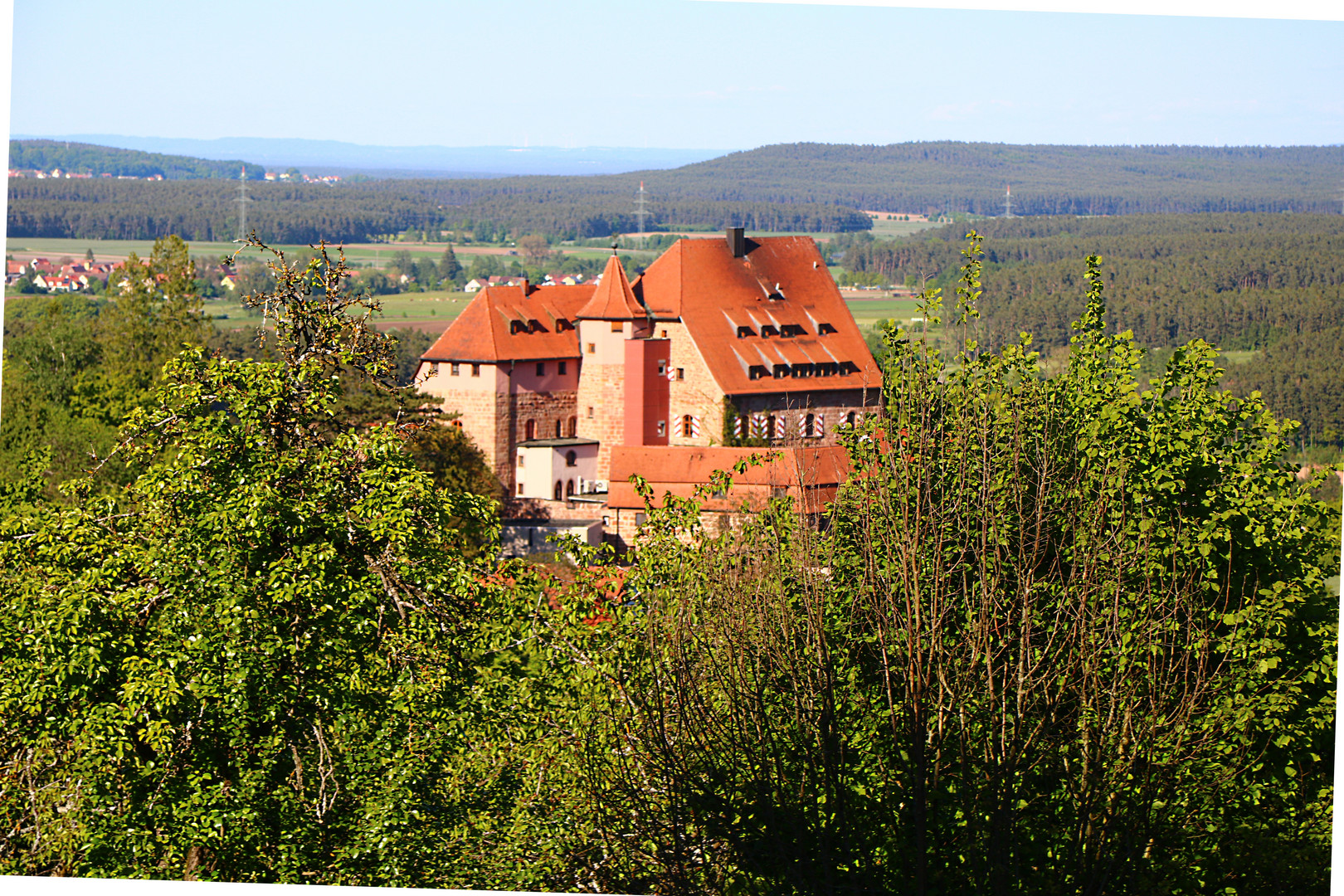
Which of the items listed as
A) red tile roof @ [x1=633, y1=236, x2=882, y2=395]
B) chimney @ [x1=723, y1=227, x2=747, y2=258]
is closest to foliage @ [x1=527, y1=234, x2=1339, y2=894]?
red tile roof @ [x1=633, y1=236, x2=882, y2=395]

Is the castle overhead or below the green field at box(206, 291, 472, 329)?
below

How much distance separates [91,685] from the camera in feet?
43.7

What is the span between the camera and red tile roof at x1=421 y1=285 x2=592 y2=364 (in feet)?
192

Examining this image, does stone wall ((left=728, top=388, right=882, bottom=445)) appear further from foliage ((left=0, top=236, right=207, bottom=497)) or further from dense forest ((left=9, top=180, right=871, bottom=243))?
dense forest ((left=9, top=180, right=871, bottom=243))

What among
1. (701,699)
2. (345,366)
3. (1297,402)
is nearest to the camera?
(701,699)

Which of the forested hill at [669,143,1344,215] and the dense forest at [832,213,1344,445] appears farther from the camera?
the forested hill at [669,143,1344,215]

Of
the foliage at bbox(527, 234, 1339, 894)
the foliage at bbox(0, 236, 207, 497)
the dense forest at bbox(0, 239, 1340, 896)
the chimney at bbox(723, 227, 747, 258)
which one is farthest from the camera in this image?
the chimney at bbox(723, 227, 747, 258)

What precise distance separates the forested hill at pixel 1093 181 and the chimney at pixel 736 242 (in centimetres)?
9173

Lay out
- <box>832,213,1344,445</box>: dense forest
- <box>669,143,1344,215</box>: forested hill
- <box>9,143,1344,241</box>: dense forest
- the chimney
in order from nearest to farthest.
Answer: the chimney → <box>832,213,1344,445</box>: dense forest → <box>9,143,1344,241</box>: dense forest → <box>669,143,1344,215</box>: forested hill

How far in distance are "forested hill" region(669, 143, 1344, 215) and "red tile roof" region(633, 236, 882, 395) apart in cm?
9001

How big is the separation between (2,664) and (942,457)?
8.20m

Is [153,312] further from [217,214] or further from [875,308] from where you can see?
[217,214]

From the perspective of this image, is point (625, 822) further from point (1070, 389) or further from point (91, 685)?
point (1070, 389)

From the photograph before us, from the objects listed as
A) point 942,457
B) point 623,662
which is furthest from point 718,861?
point 942,457
